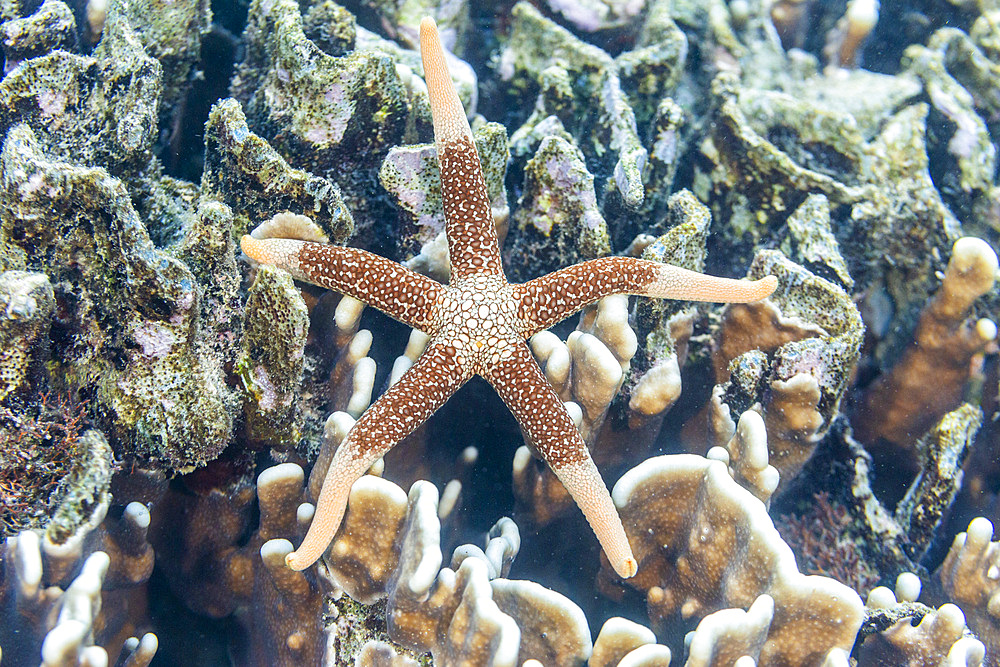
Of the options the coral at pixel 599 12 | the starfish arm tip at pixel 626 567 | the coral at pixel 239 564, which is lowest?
the coral at pixel 239 564

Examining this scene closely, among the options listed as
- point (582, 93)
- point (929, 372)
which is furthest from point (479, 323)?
point (929, 372)

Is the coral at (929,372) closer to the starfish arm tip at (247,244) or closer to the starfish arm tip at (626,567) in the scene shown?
the starfish arm tip at (626,567)

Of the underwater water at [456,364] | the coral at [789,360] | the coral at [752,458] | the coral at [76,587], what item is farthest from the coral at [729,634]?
the coral at [76,587]

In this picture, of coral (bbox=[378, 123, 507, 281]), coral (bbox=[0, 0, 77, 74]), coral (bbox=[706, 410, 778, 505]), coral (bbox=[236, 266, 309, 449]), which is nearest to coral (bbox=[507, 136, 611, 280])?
→ coral (bbox=[378, 123, 507, 281])

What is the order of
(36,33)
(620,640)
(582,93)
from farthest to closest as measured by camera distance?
(582,93) → (36,33) → (620,640)

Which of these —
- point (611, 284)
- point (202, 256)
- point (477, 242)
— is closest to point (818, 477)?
point (611, 284)

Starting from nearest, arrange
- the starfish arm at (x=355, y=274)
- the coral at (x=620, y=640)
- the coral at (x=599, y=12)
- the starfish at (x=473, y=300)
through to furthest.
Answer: the coral at (x=620, y=640) → the starfish at (x=473, y=300) → the starfish arm at (x=355, y=274) → the coral at (x=599, y=12)

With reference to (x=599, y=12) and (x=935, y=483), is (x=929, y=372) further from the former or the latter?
(x=599, y=12)
